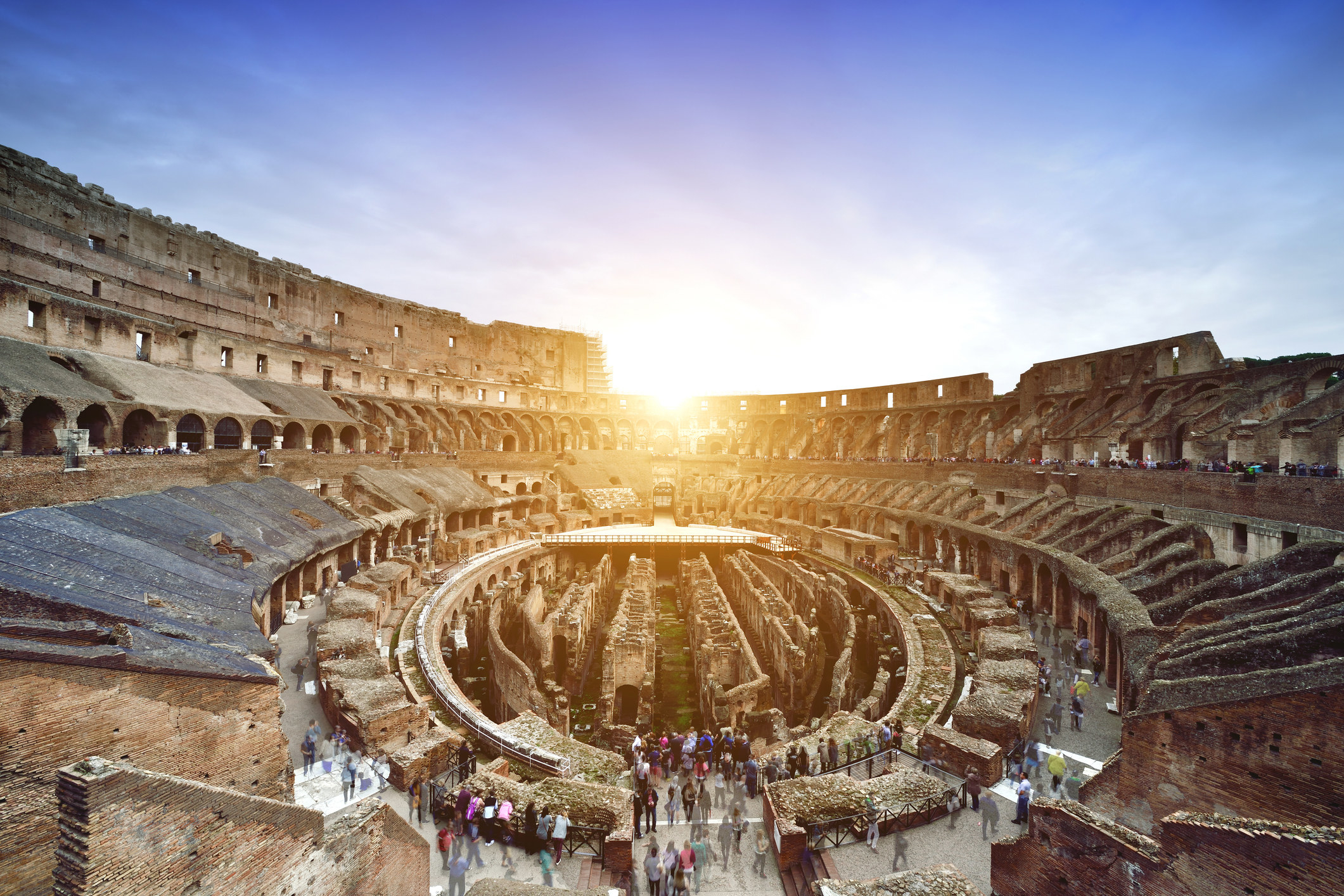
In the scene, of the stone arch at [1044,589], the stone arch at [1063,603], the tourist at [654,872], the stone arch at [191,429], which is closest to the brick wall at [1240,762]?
the tourist at [654,872]

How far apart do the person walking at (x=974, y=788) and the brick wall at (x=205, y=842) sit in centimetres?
888

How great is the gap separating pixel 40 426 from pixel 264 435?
10.4 m

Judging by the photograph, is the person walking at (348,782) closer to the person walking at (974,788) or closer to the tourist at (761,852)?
the tourist at (761,852)

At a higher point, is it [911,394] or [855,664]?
[911,394]

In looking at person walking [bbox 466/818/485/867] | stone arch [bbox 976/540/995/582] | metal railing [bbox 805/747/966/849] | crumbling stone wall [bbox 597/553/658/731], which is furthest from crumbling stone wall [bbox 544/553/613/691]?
stone arch [bbox 976/540/995/582]

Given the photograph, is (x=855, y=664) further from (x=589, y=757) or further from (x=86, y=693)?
(x=86, y=693)

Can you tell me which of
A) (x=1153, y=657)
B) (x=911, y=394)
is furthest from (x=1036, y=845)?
(x=911, y=394)

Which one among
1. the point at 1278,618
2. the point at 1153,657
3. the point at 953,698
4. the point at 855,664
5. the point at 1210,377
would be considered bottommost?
the point at 855,664

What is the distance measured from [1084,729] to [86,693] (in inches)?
667

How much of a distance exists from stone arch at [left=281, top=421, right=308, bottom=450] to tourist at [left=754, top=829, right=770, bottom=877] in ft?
103

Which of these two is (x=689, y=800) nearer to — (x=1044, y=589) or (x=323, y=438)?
(x=1044, y=589)

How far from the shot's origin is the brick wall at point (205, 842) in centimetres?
540

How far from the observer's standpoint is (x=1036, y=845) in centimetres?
798

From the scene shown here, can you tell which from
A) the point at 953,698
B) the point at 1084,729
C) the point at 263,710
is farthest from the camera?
the point at 953,698
